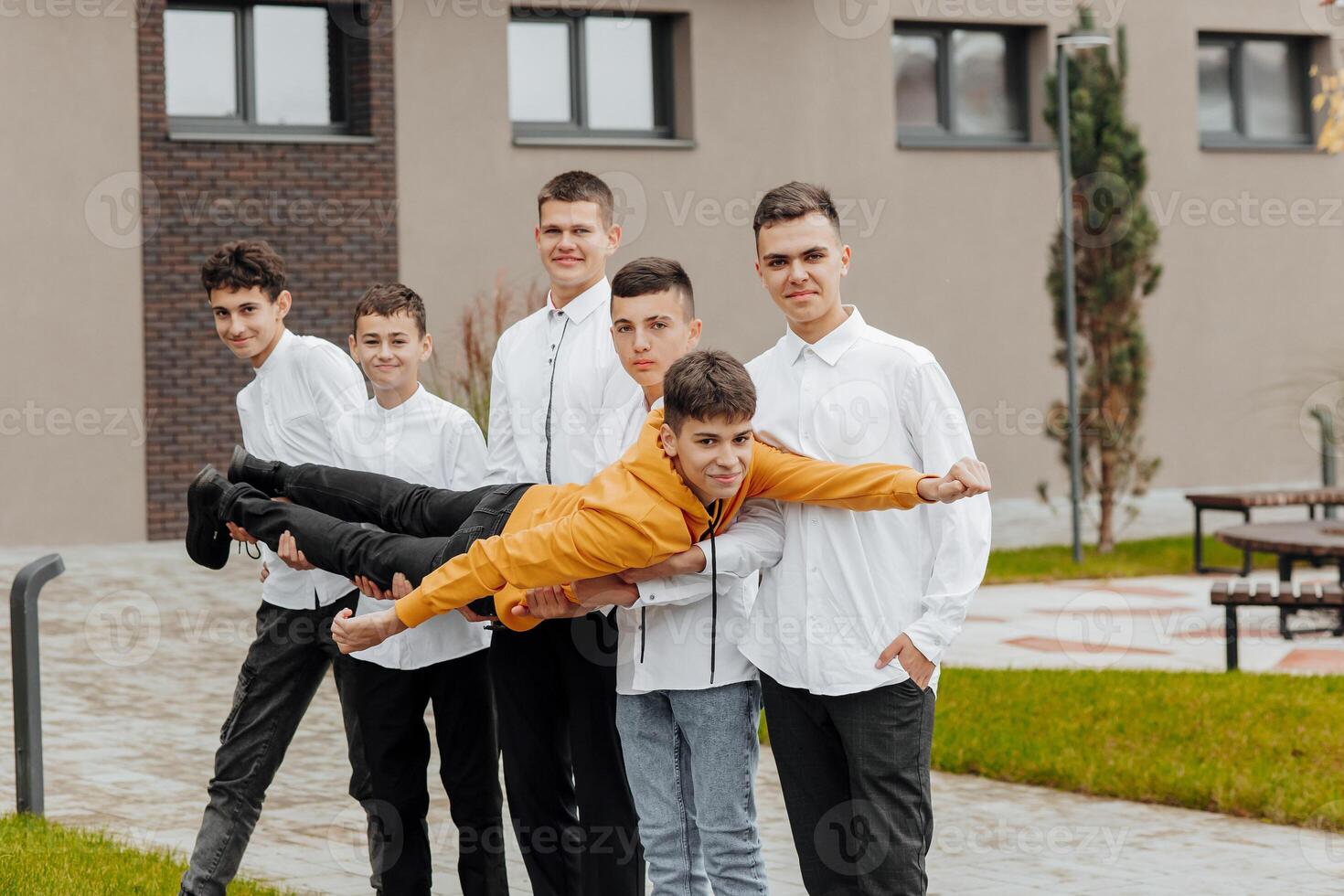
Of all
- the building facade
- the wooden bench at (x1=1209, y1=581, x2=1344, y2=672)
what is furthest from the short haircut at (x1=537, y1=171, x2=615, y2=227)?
the building facade

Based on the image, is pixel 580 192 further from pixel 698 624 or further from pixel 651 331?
pixel 698 624

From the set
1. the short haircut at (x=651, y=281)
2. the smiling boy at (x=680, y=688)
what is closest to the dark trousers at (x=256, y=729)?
the smiling boy at (x=680, y=688)

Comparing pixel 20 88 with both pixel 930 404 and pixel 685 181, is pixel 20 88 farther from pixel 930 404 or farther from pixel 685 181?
pixel 930 404

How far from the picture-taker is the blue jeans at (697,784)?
167 inches

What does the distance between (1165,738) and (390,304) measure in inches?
166

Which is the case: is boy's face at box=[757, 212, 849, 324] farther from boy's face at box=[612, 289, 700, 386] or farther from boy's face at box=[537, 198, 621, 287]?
boy's face at box=[537, 198, 621, 287]

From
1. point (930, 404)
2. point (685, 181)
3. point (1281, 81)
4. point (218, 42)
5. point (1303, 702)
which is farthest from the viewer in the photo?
point (1281, 81)

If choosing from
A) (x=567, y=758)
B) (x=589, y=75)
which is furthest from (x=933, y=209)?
(x=567, y=758)

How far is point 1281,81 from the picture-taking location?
20781 millimetres

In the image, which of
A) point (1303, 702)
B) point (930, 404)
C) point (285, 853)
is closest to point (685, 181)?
point (1303, 702)

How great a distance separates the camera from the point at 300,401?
5441 millimetres

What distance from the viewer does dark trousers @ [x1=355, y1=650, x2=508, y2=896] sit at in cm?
505

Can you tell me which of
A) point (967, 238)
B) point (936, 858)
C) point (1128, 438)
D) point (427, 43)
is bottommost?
point (936, 858)

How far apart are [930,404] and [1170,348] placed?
16927 mm
